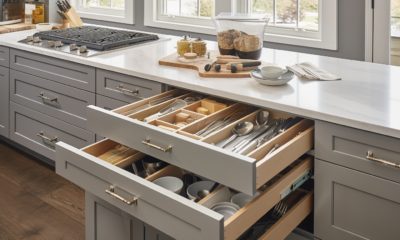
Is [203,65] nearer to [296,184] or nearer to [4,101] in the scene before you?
[296,184]

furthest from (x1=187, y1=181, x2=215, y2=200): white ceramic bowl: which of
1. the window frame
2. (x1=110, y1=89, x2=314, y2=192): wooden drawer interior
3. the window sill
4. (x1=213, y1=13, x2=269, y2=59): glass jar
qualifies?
the window sill

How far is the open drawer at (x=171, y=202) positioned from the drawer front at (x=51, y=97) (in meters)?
0.82

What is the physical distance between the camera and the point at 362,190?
1.38 meters

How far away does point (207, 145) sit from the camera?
1.30 m

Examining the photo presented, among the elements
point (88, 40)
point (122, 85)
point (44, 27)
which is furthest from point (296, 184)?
point (44, 27)

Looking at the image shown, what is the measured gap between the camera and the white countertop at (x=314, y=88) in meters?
1.38

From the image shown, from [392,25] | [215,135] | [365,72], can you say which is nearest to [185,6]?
[392,25]

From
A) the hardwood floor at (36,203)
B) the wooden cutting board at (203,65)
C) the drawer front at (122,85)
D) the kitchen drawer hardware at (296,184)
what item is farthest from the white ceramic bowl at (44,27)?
the kitchen drawer hardware at (296,184)

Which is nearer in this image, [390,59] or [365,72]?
[365,72]

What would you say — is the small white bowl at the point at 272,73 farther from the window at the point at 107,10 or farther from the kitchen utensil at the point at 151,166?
the window at the point at 107,10

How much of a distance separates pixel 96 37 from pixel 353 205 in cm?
195

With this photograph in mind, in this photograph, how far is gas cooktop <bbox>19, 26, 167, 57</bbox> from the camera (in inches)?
96.6

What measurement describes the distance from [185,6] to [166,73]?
1786mm

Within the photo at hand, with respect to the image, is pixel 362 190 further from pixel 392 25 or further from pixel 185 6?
pixel 185 6
